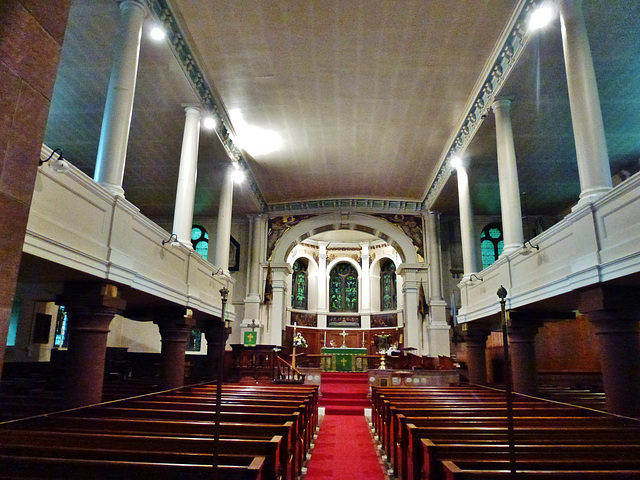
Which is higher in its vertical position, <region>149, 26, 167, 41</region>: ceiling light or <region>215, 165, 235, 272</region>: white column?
<region>149, 26, 167, 41</region>: ceiling light

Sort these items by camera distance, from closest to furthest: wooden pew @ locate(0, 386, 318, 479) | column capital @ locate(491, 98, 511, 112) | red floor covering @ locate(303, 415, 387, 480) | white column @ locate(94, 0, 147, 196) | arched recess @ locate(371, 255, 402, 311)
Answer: wooden pew @ locate(0, 386, 318, 479) < red floor covering @ locate(303, 415, 387, 480) < white column @ locate(94, 0, 147, 196) < column capital @ locate(491, 98, 511, 112) < arched recess @ locate(371, 255, 402, 311)

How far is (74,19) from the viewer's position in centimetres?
786

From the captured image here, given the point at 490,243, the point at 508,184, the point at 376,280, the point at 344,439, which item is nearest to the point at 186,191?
the point at 344,439

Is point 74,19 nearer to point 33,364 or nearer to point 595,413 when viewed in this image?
point 33,364

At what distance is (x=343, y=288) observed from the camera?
24.5m

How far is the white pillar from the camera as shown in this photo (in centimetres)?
2333

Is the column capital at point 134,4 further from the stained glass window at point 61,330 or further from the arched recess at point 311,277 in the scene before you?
the arched recess at point 311,277

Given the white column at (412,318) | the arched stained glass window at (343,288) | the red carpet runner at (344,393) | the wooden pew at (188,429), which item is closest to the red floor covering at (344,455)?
the wooden pew at (188,429)

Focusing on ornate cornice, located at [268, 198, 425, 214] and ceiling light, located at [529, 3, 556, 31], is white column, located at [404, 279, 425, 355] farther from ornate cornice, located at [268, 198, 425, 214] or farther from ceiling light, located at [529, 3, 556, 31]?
ceiling light, located at [529, 3, 556, 31]

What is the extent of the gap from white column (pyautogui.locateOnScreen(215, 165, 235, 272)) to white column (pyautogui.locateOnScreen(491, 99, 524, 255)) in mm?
6960

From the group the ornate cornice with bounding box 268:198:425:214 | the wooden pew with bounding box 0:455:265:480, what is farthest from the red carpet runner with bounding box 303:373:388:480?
the ornate cornice with bounding box 268:198:425:214

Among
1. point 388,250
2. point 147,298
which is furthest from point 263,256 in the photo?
point 147,298

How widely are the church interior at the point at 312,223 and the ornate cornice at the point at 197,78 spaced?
55 millimetres

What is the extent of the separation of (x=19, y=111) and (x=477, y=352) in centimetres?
1144
